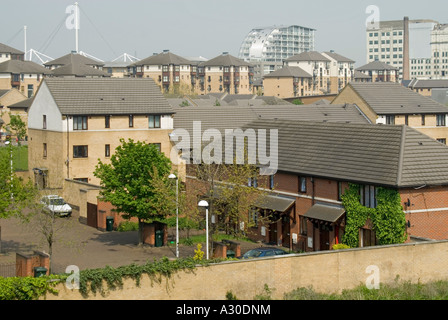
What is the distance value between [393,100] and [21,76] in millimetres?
94168

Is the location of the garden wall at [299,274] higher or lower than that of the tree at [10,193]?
lower

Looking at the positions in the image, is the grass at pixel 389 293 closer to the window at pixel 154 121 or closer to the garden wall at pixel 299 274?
the garden wall at pixel 299 274

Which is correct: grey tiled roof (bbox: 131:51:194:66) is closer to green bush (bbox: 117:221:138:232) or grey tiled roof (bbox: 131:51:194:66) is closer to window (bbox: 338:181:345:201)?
green bush (bbox: 117:221:138:232)

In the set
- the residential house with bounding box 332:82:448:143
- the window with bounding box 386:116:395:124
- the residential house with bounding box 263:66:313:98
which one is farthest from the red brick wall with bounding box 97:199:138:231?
the residential house with bounding box 263:66:313:98

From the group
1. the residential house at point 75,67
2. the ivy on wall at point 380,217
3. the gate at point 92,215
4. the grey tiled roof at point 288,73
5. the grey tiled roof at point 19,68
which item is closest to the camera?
the ivy on wall at point 380,217

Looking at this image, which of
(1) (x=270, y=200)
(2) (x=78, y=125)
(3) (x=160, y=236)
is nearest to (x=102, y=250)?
(3) (x=160, y=236)

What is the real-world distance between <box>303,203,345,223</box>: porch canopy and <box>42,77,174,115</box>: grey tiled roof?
25.6 meters

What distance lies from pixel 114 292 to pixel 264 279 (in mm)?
6201

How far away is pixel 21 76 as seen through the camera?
150 meters

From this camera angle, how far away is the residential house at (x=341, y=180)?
37.6 metres

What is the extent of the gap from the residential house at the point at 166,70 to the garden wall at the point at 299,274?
150 m

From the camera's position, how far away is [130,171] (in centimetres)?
4406

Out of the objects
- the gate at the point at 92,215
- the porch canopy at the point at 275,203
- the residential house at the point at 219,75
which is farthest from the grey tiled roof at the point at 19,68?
the porch canopy at the point at 275,203
